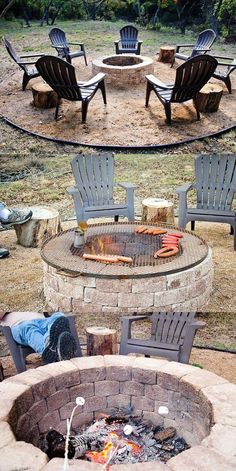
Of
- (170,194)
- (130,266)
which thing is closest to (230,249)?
(170,194)

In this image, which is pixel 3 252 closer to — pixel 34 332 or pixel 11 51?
pixel 34 332

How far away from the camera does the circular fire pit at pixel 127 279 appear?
4047mm

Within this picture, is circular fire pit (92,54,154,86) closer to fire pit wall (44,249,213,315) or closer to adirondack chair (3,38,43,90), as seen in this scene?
adirondack chair (3,38,43,90)

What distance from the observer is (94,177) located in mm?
4980

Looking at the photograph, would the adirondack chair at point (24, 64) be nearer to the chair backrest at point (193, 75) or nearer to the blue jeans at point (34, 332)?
the chair backrest at point (193, 75)

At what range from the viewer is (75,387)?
3406 millimetres

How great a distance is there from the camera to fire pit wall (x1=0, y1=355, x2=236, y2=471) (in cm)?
307

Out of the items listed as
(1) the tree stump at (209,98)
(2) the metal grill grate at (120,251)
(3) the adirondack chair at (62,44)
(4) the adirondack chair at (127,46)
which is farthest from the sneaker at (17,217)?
(4) the adirondack chair at (127,46)

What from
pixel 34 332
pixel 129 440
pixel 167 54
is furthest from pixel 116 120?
pixel 129 440

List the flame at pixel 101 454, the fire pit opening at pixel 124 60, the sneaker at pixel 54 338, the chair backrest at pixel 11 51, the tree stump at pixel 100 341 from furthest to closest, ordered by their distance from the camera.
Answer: the fire pit opening at pixel 124 60
the chair backrest at pixel 11 51
the tree stump at pixel 100 341
the sneaker at pixel 54 338
the flame at pixel 101 454

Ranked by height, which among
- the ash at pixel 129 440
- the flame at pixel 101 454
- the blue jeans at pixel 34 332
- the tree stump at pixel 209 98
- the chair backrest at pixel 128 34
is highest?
the chair backrest at pixel 128 34

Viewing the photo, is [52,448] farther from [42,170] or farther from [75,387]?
[42,170]

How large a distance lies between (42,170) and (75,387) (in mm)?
2160

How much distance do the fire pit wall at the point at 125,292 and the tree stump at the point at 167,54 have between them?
2.22 meters
